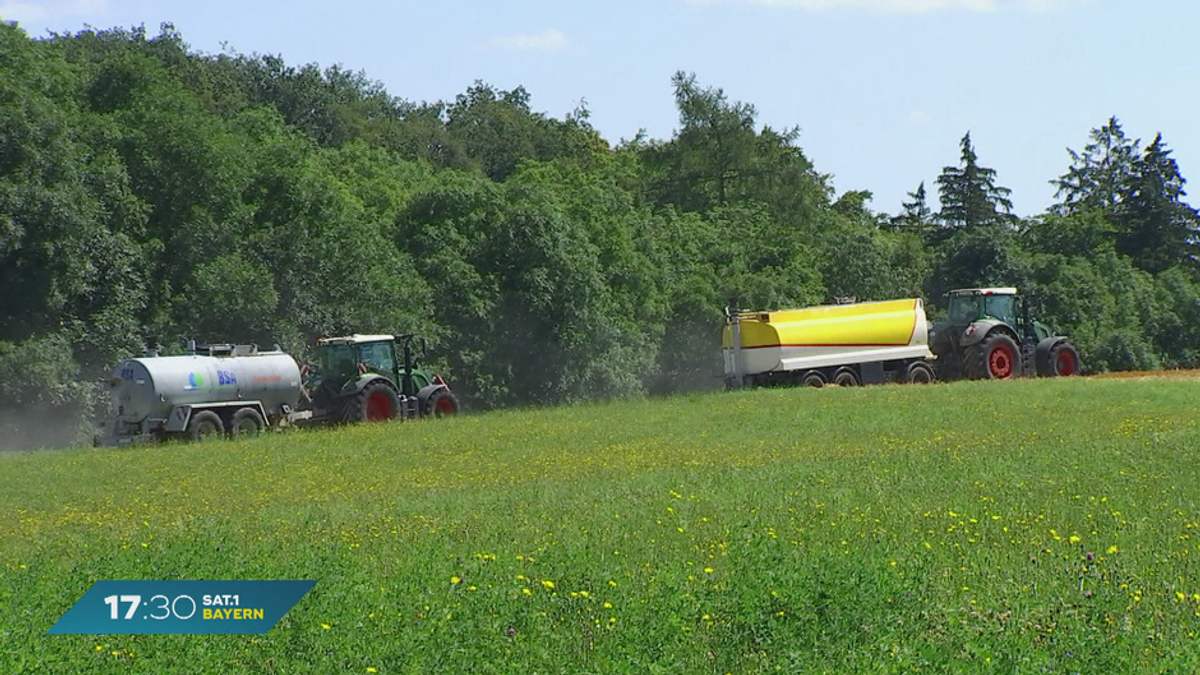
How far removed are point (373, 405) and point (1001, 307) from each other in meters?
20.3

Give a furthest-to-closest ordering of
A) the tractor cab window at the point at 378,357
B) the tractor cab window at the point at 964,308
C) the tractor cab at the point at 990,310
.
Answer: the tractor cab window at the point at 964,308 < the tractor cab at the point at 990,310 < the tractor cab window at the point at 378,357

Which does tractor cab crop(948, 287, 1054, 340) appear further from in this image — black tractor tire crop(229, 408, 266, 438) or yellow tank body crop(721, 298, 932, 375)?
black tractor tire crop(229, 408, 266, 438)

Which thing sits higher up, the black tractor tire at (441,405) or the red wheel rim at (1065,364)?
the red wheel rim at (1065,364)

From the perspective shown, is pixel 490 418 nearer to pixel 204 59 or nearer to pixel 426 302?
pixel 426 302

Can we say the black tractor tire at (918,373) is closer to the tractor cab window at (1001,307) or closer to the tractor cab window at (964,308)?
the tractor cab window at (964,308)

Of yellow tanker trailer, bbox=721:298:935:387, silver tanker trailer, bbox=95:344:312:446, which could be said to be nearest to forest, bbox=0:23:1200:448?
silver tanker trailer, bbox=95:344:312:446

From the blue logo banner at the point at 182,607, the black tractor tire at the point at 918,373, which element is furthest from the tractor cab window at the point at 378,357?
the blue logo banner at the point at 182,607

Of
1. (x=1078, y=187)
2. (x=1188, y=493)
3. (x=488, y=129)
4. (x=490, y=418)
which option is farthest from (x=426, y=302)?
(x=1078, y=187)

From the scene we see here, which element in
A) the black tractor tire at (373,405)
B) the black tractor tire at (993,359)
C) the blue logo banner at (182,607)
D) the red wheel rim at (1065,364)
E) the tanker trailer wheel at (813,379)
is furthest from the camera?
the red wheel rim at (1065,364)

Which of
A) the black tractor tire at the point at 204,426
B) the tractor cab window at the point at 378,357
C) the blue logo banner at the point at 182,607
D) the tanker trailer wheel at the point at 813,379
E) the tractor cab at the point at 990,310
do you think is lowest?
the blue logo banner at the point at 182,607

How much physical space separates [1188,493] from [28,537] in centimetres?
1283

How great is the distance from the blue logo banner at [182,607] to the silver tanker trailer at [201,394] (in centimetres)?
2015

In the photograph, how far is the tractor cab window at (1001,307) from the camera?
42000 mm

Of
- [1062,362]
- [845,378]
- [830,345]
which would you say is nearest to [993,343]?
[1062,362]
